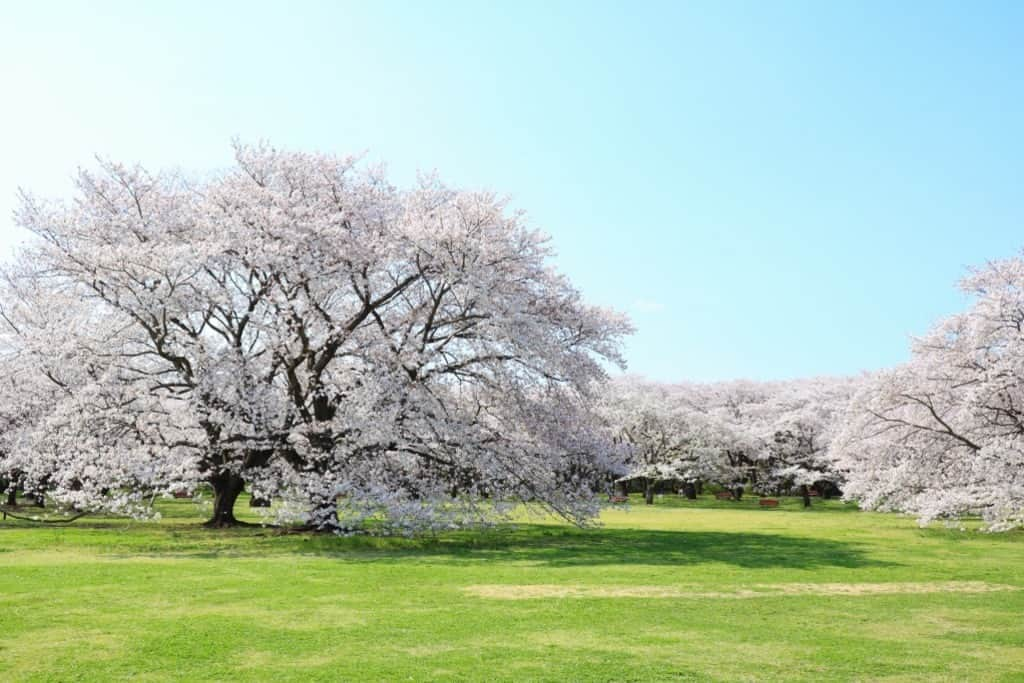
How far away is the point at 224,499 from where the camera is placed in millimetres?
31688

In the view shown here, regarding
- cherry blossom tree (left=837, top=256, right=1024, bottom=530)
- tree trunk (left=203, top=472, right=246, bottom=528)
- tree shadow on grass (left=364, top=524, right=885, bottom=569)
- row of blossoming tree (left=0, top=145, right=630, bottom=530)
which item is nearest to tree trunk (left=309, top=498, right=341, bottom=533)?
row of blossoming tree (left=0, top=145, right=630, bottom=530)

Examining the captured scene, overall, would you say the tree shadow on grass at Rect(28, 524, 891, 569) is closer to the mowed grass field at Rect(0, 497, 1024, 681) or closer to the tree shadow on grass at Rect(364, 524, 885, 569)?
the tree shadow on grass at Rect(364, 524, 885, 569)

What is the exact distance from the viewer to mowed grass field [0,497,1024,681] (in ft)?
33.1

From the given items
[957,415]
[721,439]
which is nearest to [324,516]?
[957,415]

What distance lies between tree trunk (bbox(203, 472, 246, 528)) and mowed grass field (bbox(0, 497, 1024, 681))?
6267 millimetres

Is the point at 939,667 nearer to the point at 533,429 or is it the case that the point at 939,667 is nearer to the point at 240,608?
the point at 240,608

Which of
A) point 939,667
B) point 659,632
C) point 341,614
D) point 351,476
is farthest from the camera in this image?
point 351,476

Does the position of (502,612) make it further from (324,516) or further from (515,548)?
(324,516)

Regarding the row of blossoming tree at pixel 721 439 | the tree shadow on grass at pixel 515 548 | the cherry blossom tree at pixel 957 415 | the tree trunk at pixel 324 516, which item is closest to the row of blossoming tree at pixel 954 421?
the cherry blossom tree at pixel 957 415

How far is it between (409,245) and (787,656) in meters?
18.9

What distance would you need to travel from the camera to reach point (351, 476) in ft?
86.9

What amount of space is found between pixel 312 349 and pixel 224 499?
273 inches

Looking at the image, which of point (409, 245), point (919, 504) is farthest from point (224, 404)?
point (919, 504)

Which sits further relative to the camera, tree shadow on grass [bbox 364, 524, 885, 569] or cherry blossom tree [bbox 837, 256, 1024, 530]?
cherry blossom tree [bbox 837, 256, 1024, 530]
